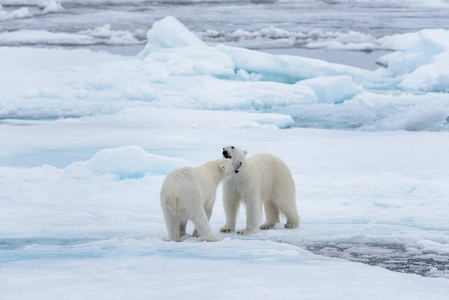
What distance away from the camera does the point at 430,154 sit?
7.46m

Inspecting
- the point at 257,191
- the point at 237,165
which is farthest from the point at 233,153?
the point at 257,191

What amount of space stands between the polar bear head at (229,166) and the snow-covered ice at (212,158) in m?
0.37

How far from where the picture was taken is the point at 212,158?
725 cm

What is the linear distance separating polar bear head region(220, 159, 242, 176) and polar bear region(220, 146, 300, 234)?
0.10ft

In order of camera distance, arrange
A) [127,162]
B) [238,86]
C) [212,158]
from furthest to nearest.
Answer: [238,86] → [212,158] → [127,162]

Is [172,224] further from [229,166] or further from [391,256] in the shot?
[391,256]

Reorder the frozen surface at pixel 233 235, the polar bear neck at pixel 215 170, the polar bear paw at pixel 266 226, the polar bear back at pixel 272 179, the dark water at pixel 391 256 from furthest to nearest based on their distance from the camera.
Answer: the polar bear paw at pixel 266 226 → the polar bear back at pixel 272 179 → the polar bear neck at pixel 215 170 → the dark water at pixel 391 256 → the frozen surface at pixel 233 235

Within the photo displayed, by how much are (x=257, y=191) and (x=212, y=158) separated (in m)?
3.30

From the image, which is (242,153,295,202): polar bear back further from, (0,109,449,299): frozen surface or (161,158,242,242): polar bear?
(161,158,242,242): polar bear

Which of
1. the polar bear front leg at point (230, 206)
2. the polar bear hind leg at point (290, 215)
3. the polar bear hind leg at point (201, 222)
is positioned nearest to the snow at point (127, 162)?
the polar bear hind leg at point (290, 215)

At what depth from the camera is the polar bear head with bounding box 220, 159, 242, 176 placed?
12.5 ft

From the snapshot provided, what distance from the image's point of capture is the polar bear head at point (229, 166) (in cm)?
382

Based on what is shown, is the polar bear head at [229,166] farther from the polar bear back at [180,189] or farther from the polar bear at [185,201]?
the polar bear back at [180,189]

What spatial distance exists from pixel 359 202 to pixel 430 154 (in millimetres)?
2745
